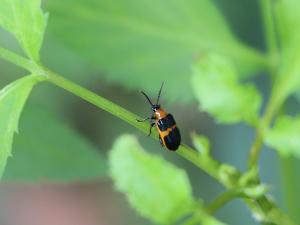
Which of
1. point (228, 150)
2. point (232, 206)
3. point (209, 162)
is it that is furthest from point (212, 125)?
point (209, 162)

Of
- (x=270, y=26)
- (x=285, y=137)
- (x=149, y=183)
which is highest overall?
(x=270, y=26)

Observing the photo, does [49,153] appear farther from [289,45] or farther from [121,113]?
[121,113]

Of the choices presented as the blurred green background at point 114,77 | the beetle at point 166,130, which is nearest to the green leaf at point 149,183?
the beetle at point 166,130

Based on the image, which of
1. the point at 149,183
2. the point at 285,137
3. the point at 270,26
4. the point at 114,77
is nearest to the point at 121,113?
the point at 149,183

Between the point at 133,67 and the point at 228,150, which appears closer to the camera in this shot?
the point at 133,67

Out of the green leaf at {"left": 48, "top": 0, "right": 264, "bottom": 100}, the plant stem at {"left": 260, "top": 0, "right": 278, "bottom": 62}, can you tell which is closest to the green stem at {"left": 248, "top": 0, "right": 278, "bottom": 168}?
the plant stem at {"left": 260, "top": 0, "right": 278, "bottom": 62}

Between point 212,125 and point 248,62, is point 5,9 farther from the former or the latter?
point 212,125
